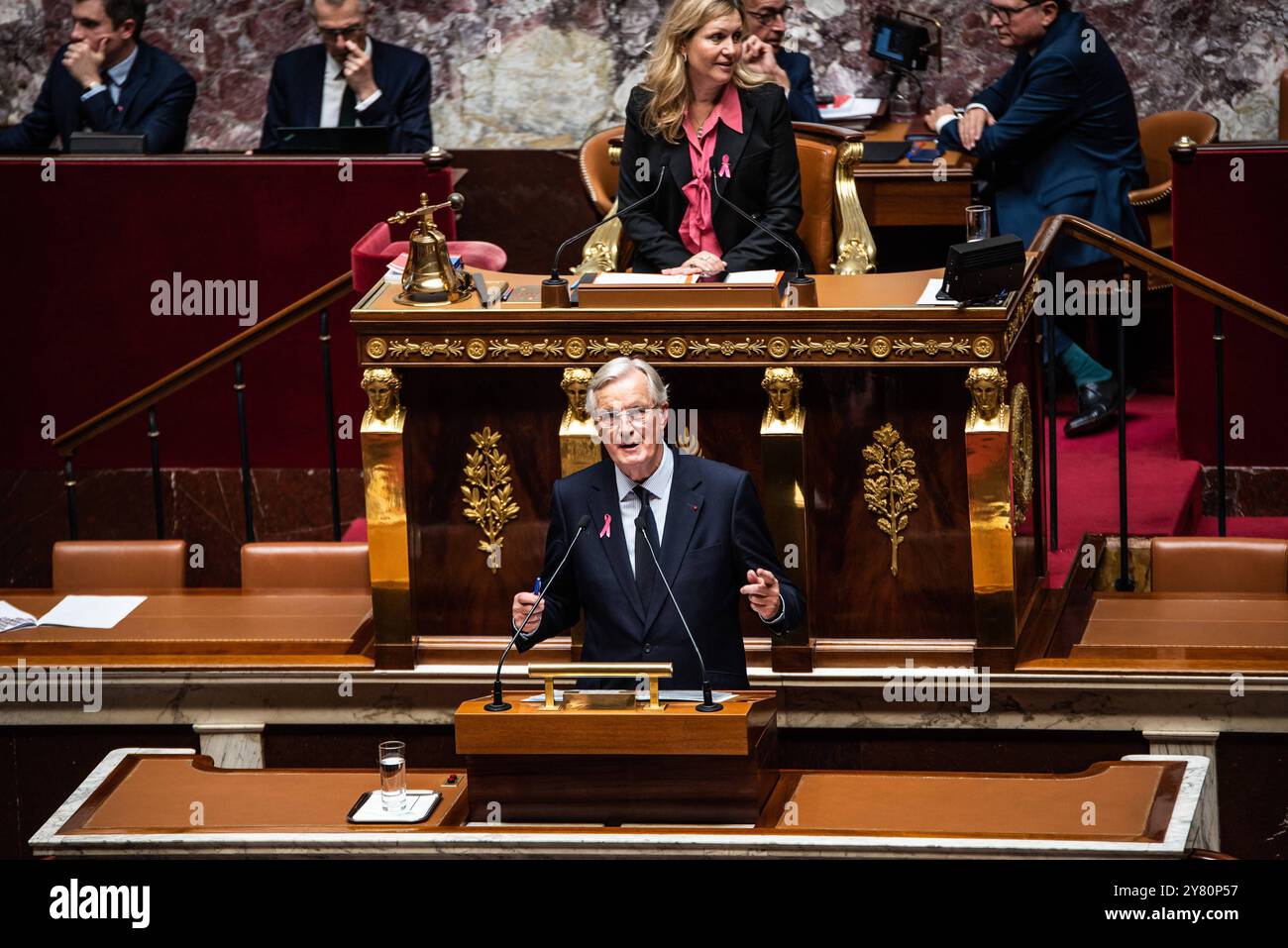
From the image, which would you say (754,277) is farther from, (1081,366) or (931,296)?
(1081,366)

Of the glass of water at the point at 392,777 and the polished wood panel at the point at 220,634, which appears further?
the polished wood panel at the point at 220,634

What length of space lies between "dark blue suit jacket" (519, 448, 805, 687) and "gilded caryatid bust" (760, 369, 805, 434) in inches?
22.1

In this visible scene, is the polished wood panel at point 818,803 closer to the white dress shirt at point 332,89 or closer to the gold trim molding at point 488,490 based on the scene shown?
the gold trim molding at point 488,490

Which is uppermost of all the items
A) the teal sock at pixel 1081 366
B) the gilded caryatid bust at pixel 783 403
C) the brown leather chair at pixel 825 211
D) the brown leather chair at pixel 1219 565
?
the brown leather chair at pixel 825 211

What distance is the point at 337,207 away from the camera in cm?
758

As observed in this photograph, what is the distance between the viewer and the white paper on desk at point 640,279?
526 cm

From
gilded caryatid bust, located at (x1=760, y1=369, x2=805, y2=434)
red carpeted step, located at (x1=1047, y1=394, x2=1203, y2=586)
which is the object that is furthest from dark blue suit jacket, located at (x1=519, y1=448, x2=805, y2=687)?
red carpeted step, located at (x1=1047, y1=394, x2=1203, y2=586)

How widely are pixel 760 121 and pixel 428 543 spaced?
4.95 ft

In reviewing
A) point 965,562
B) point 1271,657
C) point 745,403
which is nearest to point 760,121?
point 745,403

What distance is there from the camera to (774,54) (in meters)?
7.85

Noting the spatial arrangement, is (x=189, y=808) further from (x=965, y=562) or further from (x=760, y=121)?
(x=760, y=121)

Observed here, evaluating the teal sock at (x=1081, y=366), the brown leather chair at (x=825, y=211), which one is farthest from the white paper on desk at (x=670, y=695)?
the teal sock at (x=1081, y=366)

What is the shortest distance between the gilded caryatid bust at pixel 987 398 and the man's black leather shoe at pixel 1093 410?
7.55 feet

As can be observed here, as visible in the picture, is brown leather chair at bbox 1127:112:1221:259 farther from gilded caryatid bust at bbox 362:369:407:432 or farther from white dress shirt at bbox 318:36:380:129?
gilded caryatid bust at bbox 362:369:407:432
